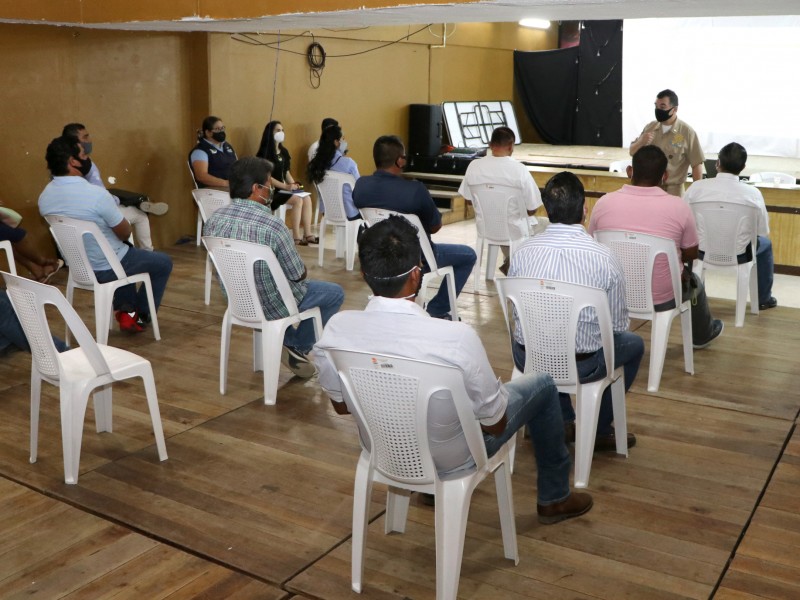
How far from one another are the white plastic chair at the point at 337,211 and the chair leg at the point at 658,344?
3.04m

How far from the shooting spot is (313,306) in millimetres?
4270

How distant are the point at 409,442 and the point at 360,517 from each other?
12.5 inches

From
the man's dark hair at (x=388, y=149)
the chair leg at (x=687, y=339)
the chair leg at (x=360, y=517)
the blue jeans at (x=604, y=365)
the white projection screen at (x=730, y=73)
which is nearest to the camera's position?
the chair leg at (x=360, y=517)

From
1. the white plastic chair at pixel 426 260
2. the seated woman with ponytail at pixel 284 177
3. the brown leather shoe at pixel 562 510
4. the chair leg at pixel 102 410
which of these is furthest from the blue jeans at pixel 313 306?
the seated woman with ponytail at pixel 284 177

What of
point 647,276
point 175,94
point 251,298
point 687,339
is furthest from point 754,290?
point 175,94

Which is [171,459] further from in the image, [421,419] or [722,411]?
[722,411]

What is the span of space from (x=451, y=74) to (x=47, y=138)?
5864 millimetres

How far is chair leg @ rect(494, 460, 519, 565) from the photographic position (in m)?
2.65

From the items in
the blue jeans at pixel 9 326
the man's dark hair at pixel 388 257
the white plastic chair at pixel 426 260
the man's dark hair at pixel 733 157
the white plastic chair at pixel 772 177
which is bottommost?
the blue jeans at pixel 9 326

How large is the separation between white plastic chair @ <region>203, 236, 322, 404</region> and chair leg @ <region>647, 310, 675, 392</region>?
1648 millimetres

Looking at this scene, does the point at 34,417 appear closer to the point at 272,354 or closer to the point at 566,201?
the point at 272,354

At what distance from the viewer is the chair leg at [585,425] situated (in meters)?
3.21

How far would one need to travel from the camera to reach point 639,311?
418 cm

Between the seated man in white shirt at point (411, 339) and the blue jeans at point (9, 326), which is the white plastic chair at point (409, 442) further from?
the blue jeans at point (9, 326)
